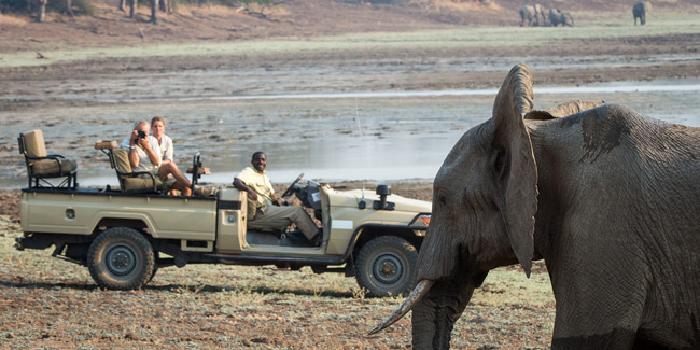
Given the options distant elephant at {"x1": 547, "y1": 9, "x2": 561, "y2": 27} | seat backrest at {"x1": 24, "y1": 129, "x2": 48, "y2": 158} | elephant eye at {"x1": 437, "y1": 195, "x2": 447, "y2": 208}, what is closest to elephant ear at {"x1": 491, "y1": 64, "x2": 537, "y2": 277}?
elephant eye at {"x1": 437, "y1": 195, "x2": 447, "y2": 208}

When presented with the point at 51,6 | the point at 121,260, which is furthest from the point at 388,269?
the point at 51,6

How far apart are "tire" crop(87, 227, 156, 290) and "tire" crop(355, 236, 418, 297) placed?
2014mm

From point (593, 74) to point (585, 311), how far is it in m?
37.5

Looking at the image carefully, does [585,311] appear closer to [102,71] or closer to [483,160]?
[483,160]

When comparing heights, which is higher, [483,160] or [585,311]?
[483,160]

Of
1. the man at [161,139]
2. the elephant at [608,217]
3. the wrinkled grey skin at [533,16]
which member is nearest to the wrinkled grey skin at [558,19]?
the wrinkled grey skin at [533,16]

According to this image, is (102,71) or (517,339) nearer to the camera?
(517,339)

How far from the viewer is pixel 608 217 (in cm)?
589

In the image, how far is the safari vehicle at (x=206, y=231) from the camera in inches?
535

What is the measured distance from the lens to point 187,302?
42.3 feet

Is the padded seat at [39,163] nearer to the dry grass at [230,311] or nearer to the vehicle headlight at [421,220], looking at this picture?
the dry grass at [230,311]

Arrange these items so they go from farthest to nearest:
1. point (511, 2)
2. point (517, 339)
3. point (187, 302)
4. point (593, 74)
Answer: point (511, 2) < point (593, 74) < point (187, 302) < point (517, 339)

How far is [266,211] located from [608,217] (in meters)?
8.24

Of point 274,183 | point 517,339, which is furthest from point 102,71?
point 517,339
